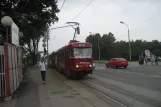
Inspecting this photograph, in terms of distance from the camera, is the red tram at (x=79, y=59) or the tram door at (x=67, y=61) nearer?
the red tram at (x=79, y=59)

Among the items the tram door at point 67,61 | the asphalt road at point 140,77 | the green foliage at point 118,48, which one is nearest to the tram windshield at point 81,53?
the tram door at point 67,61

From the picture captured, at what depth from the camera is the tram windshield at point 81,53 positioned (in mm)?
24156

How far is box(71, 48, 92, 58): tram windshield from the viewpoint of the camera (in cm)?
2416

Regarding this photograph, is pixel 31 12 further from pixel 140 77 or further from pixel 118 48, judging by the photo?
pixel 118 48

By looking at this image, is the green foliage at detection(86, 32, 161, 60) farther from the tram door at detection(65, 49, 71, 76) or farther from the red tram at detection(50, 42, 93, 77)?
the red tram at detection(50, 42, 93, 77)

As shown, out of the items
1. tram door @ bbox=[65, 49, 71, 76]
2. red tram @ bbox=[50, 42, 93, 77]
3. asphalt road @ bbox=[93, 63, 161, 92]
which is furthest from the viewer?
tram door @ bbox=[65, 49, 71, 76]

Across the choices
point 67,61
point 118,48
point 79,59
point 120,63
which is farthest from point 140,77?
point 118,48

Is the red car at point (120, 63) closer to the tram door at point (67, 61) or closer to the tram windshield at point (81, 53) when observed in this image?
the tram door at point (67, 61)

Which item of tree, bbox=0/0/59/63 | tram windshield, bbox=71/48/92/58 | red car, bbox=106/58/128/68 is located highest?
tree, bbox=0/0/59/63

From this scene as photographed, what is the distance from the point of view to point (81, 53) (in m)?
24.4

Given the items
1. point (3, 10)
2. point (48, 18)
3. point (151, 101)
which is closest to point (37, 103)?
point (151, 101)

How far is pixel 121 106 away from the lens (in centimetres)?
1075

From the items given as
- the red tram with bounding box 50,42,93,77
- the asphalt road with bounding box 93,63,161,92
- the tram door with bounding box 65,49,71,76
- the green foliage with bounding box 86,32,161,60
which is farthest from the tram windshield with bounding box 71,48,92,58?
the green foliage with bounding box 86,32,161,60

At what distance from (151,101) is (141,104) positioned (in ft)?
2.64
